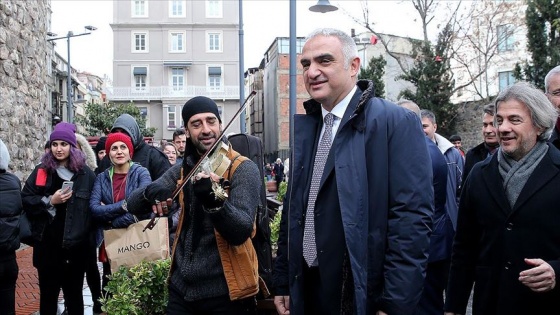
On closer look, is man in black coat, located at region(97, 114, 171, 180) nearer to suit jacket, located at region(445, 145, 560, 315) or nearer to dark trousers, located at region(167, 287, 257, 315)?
dark trousers, located at region(167, 287, 257, 315)

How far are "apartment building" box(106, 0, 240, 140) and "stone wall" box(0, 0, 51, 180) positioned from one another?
4609 cm

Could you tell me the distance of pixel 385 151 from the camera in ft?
9.04

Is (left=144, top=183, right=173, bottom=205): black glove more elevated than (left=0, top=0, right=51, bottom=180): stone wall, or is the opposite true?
(left=0, top=0, right=51, bottom=180): stone wall

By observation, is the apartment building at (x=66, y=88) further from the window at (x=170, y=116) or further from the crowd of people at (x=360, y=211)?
the crowd of people at (x=360, y=211)

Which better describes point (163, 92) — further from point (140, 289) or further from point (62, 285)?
point (140, 289)

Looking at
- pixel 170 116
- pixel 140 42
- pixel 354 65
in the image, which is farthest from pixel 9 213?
pixel 140 42

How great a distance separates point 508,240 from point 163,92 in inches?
2294

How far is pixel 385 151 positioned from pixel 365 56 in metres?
46.4

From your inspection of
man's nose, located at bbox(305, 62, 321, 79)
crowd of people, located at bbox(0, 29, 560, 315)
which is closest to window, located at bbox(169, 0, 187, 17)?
crowd of people, located at bbox(0, 29, 560, 315)

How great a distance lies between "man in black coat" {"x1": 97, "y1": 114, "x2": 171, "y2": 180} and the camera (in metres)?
6.02

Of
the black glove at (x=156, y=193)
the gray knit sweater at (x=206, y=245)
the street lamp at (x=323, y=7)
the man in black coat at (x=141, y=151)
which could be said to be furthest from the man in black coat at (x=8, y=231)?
the street lamp at (x=323, y=7)

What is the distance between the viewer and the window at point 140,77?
5884 cm

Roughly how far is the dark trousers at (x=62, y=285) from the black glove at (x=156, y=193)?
253cm

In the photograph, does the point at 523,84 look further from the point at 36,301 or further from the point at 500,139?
the point at 36,301
